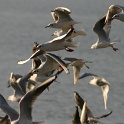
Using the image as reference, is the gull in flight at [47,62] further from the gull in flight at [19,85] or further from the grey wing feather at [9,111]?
the grey wing feather at [9,111]

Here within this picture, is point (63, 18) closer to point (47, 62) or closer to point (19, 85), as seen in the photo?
point (47, 62)

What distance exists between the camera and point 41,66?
42.2 feet

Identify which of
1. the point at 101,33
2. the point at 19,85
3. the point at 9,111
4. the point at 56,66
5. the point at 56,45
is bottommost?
the point at 19,85

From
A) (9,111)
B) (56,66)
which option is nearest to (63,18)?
(56,66)

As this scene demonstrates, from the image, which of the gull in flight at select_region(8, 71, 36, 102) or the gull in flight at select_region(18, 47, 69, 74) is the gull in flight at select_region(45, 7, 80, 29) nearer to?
the gull in flight at select_region(18, 47, 69, 74)

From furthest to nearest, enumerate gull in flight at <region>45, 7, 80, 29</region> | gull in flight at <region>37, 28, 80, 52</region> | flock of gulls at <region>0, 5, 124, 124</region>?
gull in flight at <region>45, 7, 80, 29</region> → gull in flight at <region>37, 28, 80, 52</region> → flock of gulls at <region>0, 5, 124, 124</region>

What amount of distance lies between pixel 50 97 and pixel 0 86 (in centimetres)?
200

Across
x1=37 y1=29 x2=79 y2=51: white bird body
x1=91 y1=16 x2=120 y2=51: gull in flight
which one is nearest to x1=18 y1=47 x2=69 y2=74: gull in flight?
x1=37 y1=29 x2=79 y2=51: white bird body

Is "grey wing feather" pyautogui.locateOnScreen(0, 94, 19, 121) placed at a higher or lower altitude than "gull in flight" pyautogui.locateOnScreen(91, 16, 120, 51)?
higher

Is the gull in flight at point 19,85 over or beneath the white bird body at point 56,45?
beneath

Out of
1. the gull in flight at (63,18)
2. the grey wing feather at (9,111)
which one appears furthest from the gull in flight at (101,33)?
the grey wing feather at (9,111)

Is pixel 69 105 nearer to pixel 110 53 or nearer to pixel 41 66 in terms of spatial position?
pixel 41 66

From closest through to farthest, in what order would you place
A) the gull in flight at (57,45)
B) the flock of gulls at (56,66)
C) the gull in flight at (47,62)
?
the flock of gulls at (56,66) < the gull in flight at (57,45) < the gull in flight at (47,62)

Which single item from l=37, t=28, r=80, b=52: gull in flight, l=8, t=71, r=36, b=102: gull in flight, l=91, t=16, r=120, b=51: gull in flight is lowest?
l=8, t=71, r=36, b=102: gull in flight
